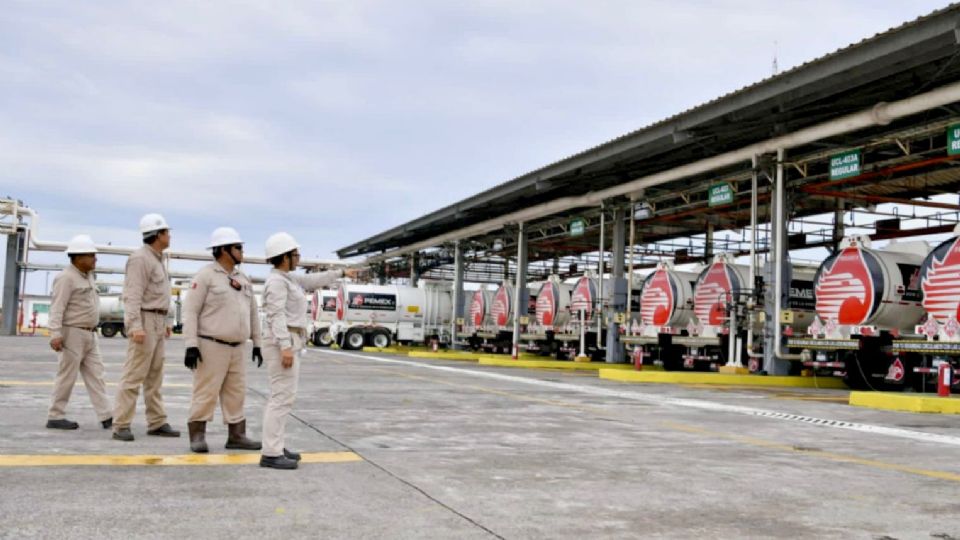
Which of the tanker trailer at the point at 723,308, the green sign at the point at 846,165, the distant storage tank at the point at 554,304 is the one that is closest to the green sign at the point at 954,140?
the green sign at the point at 846,165

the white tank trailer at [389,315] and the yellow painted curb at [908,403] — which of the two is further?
the white tank trailer at [389,315]

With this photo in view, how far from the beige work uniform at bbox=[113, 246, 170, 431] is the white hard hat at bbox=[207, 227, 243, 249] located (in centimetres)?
93

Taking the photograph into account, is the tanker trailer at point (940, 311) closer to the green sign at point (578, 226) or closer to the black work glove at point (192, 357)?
the green sign at point (578, 226)

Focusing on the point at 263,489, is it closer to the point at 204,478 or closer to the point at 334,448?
the point at 204,478

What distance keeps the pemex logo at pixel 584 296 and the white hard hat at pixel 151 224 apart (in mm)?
21974

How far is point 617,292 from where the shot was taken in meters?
26.3

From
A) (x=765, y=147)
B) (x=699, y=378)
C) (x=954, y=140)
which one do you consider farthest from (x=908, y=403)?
(x=765, y=147)

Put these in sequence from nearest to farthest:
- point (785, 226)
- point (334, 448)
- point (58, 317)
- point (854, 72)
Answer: point (334, 448)
point (58, 317)
point (854, 72)
point (785, 226)

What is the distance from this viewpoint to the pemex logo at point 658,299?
24.0 m

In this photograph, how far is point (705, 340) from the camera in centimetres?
2259

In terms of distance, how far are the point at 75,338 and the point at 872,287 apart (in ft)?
49.3

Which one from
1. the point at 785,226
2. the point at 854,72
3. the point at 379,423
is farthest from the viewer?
the point at 785,226

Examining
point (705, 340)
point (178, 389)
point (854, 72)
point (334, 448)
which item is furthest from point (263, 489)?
point (705, 340)

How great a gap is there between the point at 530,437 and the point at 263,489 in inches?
139
